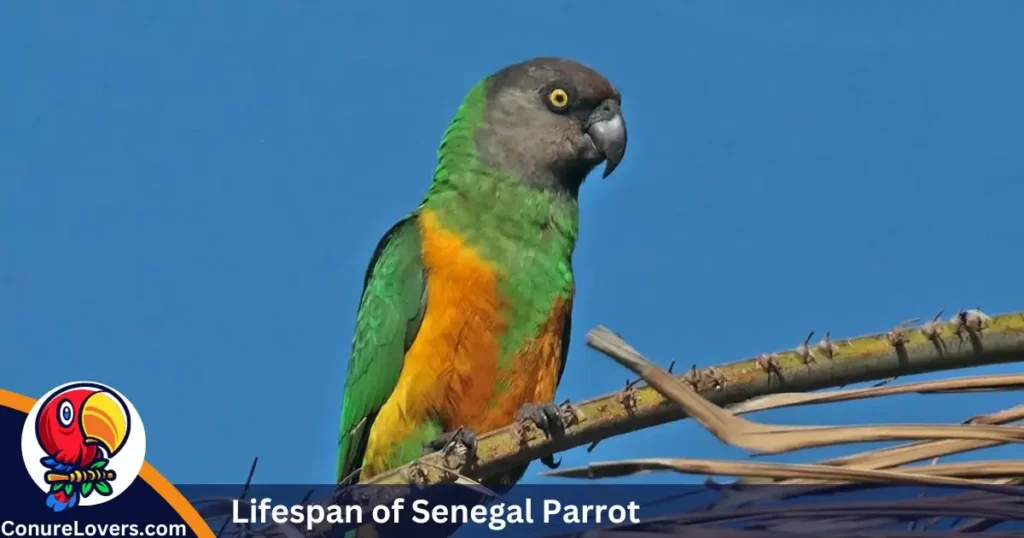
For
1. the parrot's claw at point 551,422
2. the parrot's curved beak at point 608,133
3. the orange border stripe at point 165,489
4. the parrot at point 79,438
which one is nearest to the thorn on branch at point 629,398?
the parrot's claw at point 551,422

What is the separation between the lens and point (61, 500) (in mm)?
4652

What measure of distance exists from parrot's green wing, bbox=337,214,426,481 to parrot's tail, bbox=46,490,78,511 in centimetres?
117

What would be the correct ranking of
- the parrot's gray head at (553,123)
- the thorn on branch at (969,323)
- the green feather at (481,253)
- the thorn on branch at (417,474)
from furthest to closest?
1. the parrot's gray head at (553,123)
2. the green feather at (481,253)
3. the thorn on branch at (417,474)
4. the thorn on branch at (969,323)

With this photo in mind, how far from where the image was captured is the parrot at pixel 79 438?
15.5 ft

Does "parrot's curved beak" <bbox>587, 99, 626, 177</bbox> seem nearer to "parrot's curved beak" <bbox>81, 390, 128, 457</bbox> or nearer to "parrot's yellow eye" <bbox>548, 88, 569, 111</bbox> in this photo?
"parrot's yellow eye" <bbox>548, 88, 569, 111</bbox>

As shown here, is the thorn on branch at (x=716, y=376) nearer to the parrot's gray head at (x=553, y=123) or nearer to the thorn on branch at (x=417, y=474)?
the thorn on branch at (x=417, y=474)

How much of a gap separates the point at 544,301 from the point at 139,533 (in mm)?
2032

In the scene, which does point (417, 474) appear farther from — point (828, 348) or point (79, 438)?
point (79, 438)

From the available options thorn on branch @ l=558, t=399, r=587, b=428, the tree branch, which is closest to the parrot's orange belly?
thorn on branch @ l=558, t=399, r=587, b=428

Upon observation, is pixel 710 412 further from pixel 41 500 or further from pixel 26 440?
pixel 26 440

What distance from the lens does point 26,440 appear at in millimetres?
4996

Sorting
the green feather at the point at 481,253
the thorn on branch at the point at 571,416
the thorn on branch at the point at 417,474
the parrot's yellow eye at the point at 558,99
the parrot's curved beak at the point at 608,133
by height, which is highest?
the parrot's yellow eye at the point at 558,99

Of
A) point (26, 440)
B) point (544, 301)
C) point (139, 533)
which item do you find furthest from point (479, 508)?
point (26, 440)

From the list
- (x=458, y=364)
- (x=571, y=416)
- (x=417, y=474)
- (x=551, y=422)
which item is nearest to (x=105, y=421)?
(x=458, y=364)
